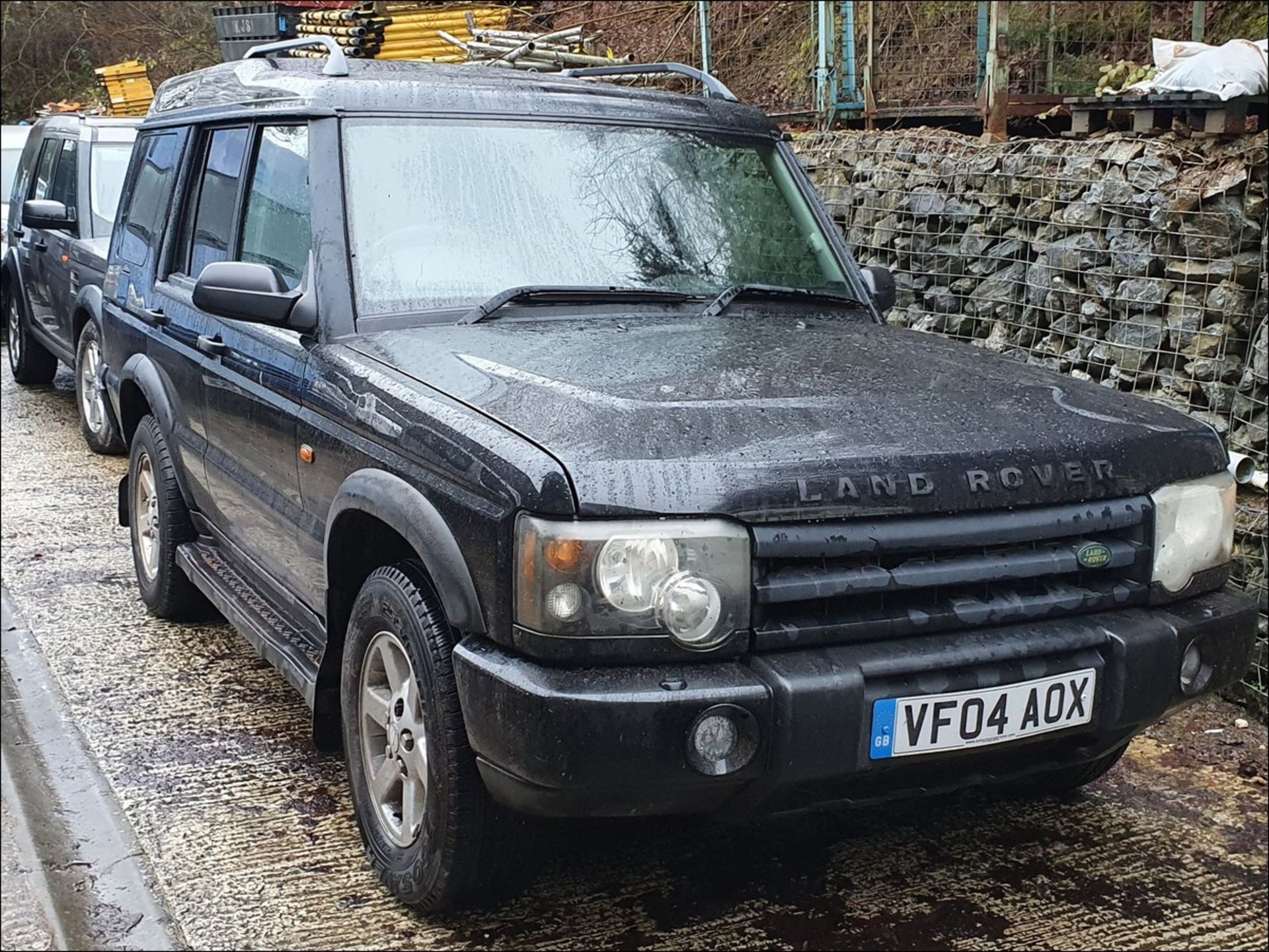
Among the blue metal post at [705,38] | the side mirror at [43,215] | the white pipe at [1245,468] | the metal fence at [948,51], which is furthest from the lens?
the blue metal post at [705,38]

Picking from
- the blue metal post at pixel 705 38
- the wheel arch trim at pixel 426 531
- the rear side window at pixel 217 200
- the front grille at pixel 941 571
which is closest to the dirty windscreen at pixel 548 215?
the wheel arch trim at pixel 426 531

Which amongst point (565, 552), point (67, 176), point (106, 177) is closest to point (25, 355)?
point (67, 176)

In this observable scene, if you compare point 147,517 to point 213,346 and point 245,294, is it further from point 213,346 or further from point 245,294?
point 245,294

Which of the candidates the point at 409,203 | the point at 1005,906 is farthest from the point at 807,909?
the point at 409,203

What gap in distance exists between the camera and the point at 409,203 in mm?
3854

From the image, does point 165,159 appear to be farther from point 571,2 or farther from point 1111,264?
point 571,2

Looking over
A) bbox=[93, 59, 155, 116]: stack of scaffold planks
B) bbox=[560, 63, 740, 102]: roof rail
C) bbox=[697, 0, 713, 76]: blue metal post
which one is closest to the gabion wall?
bbox=[560, 63, 740, 102]: roof rail

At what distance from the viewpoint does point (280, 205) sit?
4.15 m

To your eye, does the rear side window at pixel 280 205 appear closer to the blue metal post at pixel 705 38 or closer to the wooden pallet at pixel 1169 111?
the wooden pallet at pixel 1169 111

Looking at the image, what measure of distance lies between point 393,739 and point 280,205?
1742 mm

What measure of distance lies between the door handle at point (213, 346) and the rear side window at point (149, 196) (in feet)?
2.94

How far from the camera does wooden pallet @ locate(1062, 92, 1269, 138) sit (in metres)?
5.88

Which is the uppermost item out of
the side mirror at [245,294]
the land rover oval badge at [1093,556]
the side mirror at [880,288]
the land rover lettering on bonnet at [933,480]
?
the side mirror at [245,294]

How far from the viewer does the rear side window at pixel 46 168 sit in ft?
32.8
